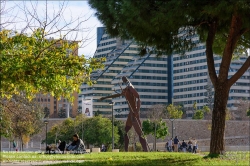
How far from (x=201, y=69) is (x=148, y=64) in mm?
11666

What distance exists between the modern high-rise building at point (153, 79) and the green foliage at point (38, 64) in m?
98.9

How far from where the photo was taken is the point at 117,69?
11431cm

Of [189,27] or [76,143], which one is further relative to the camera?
[76,143]

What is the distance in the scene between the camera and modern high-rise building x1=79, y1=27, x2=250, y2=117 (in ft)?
364

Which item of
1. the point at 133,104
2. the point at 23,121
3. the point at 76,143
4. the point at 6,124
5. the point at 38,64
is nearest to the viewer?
the point at 38,64

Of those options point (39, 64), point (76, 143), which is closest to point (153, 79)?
point (76, 143)

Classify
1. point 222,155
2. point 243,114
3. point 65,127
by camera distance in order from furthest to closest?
point 243,114
point 65,127
point 222,155

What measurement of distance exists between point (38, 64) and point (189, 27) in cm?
849

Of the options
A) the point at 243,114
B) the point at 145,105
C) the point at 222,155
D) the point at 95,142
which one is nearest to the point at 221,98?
the point at 222,155

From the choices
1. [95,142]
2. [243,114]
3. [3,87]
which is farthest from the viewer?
[243,114]

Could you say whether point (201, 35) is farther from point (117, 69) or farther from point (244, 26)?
point (117, 69)

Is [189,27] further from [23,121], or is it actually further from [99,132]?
[99,132]

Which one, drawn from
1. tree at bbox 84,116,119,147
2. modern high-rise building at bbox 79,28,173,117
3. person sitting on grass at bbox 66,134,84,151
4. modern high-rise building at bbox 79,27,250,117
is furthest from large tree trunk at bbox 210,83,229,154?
modern high-rise building at bbox 79,28,173,117

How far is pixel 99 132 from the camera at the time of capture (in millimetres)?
47438
